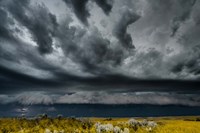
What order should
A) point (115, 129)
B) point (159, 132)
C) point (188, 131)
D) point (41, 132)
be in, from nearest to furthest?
point (41, 132) < point (115, 129) < point (159, 132) < point (188, 131)

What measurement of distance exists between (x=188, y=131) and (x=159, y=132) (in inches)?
398

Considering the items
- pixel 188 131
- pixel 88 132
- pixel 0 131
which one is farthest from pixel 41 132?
pixel 188 131

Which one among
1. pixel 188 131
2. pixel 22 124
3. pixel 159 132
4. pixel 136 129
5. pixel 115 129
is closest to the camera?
pixel 115 129

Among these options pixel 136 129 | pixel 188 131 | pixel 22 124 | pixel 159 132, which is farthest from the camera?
pixel 22 124

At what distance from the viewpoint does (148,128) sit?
38812mm

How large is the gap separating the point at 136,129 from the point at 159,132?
160 inches

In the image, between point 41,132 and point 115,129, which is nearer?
point 41,132

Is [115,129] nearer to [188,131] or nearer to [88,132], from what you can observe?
[88,132]

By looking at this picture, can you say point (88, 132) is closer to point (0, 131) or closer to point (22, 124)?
point (0, 131)

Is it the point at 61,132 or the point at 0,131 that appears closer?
the point at 61,132

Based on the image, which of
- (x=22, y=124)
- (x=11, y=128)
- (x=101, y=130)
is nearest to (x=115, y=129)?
(x=101, y=130)

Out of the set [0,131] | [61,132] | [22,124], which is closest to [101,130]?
[61,132]

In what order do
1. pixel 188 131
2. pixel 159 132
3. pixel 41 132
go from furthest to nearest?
pixel 188 131 → pixel 159 132 → pixel 41 132

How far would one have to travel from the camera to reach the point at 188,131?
42.3 meters
